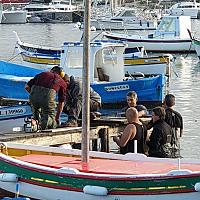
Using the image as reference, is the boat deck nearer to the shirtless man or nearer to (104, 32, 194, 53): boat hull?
the shirtless man

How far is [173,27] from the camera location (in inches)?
1779

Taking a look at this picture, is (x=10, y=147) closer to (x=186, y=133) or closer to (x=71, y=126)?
(x=71, y=126)

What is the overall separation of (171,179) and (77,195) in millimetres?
1366

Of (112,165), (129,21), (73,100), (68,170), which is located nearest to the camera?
(68,170)

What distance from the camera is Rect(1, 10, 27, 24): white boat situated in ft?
296

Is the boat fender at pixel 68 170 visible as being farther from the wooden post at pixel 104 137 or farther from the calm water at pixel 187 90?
the calm water at pixel 187 90

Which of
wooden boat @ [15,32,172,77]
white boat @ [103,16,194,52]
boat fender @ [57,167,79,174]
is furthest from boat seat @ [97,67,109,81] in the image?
white boat @ [103,16,194,52]

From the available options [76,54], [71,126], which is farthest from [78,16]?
[71,126]

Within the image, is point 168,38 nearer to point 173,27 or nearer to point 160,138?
point 173,27

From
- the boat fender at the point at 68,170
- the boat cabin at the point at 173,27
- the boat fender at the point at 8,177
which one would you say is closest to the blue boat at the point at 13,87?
the boat fender at the point at 8,177

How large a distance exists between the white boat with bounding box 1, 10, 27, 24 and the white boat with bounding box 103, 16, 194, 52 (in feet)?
148

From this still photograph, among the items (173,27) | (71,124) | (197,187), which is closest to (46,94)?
(71,124)

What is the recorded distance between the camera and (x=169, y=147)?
1186cm

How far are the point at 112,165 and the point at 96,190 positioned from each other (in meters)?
0.79
